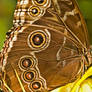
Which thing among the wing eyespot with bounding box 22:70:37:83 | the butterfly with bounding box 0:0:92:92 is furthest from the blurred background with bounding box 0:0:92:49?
the wing eyespot with bounding box 22:70:37:83

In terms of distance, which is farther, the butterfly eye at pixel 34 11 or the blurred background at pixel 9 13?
the blurred background at pixel 9 13

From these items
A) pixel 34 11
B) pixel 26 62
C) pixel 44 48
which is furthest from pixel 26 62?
pixel 34 11

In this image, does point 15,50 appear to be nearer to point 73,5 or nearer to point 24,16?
point 24,16

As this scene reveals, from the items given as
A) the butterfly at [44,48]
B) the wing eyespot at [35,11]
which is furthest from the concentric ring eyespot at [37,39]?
the wing eyespot at [35,11]

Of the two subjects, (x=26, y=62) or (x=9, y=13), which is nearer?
(x=26, y=62)

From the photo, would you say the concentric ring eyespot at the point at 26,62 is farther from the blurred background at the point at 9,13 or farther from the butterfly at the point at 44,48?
the blurred background at the point at 9,13

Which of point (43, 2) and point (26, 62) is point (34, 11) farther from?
point (26, 62)
